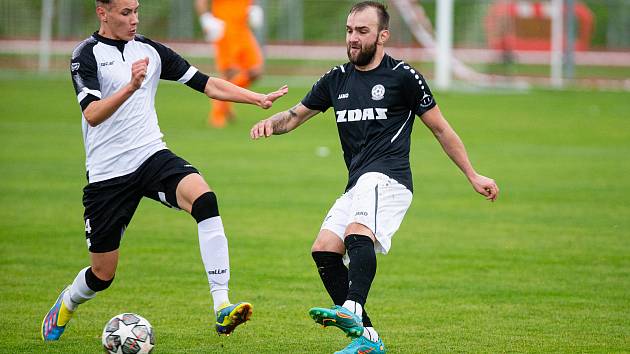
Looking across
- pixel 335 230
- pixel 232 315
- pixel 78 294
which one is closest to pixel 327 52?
pixel 78 294

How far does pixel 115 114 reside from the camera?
730 centimetres

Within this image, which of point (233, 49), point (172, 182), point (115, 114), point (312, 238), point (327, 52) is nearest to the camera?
point (172, 182)

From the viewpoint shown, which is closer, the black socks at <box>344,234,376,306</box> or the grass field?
the black socks at <box>344,234,376,306</box>

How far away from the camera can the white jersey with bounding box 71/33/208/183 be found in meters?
7.16

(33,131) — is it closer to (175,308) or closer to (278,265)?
(278,265)

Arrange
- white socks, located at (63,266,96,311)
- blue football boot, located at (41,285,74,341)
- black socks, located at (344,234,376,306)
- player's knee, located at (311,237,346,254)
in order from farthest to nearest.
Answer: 1. white socks, located at (63,266,96,311)
2. blue football boot, located at (41,285,74,341)
3. player's knee, located at (311,237,346,254)
4. black socks, located at (344,234,376,306)

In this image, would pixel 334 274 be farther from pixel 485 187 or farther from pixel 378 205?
pixel 485 187

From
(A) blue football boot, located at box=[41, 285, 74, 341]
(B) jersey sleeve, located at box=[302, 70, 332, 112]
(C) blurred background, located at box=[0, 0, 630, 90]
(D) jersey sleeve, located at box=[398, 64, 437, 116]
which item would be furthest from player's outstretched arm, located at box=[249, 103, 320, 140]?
(C) blurred background, located at box=[0, 0, 630, 90]

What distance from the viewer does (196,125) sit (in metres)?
21.9

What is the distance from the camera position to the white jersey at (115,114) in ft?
23.5

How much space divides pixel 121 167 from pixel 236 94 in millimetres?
996

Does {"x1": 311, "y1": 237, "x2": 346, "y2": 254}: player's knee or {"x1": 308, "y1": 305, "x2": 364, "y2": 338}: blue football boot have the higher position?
{"x1": 311, "y1": 237, "x2": 346, "y2": 254}: player's knee

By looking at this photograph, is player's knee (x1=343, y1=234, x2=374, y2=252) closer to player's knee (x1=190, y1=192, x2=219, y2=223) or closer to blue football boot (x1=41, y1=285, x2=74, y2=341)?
player's knee (x1=190, y1=192, x2=219, y2=223)

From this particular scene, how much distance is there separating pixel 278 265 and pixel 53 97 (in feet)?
58.2
